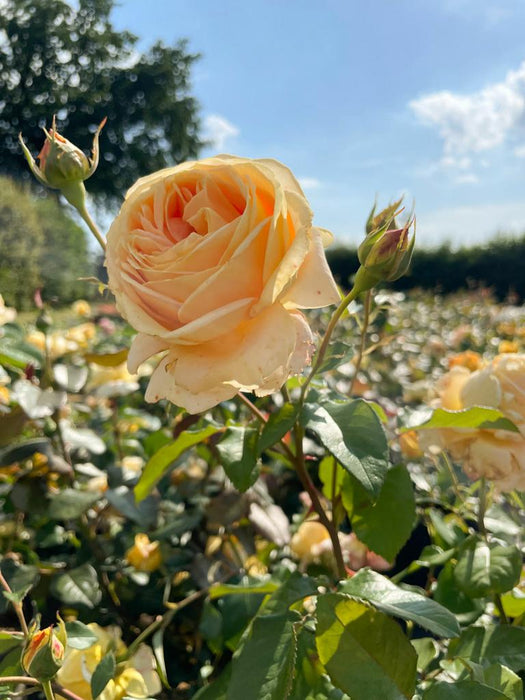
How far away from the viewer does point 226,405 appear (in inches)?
26.1

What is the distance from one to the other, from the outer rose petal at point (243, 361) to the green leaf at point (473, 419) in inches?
6.5

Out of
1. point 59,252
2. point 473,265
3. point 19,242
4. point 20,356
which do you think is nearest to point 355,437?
point 20,356

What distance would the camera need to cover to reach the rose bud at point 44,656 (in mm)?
315

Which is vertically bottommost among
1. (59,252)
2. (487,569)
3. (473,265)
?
(487,569)

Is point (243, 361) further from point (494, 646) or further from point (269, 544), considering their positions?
point (269, 544)

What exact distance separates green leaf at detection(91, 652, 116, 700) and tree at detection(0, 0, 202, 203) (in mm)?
14415

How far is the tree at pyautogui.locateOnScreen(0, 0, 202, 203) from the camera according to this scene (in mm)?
14078

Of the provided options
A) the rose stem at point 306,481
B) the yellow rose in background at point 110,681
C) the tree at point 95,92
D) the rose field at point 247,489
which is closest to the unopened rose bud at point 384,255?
the rose field at point 247,489

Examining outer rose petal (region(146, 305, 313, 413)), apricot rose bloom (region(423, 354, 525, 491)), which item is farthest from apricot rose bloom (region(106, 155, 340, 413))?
apricot rose bloom (region(423, 354, 525, 491))

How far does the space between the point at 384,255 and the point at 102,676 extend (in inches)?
12.6

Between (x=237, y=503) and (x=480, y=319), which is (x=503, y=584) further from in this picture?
(x=480, y=319)

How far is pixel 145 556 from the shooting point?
0.62 meters

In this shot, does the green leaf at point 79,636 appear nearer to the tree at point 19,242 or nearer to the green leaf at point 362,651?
the green leaf at point 362,651

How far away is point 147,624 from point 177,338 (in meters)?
0.43
